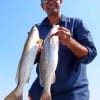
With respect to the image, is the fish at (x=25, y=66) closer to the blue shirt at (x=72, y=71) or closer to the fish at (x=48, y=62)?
the fish at (x=48, y=62)

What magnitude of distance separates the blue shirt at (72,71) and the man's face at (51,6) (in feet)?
0.74

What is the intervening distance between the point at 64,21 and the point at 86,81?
112 centimetres

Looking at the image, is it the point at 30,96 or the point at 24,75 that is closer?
the point at 24,75

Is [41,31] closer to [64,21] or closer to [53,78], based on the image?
[64,21]

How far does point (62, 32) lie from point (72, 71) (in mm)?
743

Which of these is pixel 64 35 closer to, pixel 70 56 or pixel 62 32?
pixel 62 32

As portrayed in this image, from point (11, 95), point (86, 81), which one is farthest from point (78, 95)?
point (11, 95)

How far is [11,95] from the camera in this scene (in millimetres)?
12062

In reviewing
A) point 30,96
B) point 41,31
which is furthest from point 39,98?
point 41,31

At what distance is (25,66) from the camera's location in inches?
481

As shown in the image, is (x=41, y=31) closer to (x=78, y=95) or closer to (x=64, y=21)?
(x=64, y=21)

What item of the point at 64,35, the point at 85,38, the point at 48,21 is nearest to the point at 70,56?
the point at 85,38

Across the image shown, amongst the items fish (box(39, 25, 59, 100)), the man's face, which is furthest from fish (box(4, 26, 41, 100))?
the man's face

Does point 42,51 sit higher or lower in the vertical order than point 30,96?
higher
